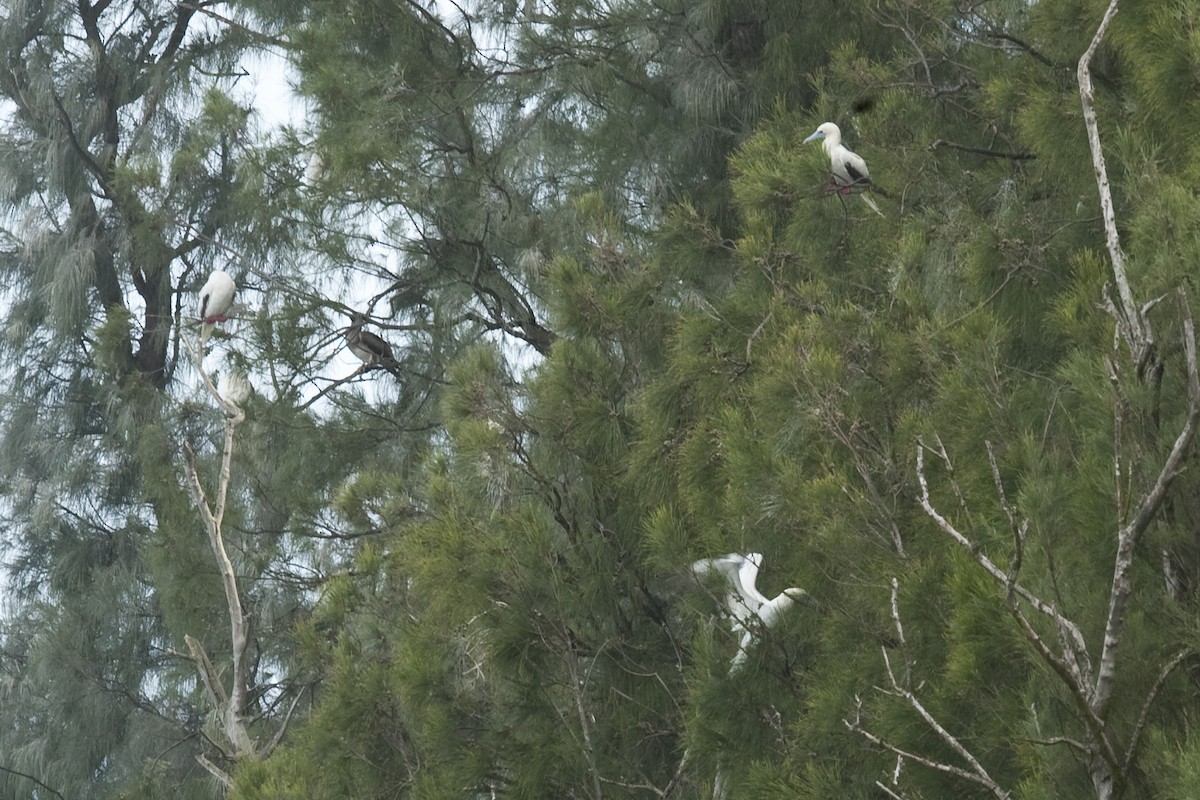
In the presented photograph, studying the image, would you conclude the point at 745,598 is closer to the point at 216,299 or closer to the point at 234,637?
the point at 234,637

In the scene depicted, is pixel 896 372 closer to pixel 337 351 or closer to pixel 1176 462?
pixel 1176 462

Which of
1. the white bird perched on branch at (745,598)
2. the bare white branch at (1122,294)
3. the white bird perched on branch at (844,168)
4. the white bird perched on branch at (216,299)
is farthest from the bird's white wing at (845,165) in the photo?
the white bird perched on branch at (216,299)

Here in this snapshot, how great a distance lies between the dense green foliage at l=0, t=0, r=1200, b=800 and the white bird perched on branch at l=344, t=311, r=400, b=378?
0.09 m

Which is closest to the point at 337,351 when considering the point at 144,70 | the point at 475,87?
the point at 475,87

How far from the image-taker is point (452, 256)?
5.94 m

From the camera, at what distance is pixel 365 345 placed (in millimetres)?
6191

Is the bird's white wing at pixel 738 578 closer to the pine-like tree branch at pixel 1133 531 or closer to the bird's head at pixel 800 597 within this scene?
the bird's head at pixel 800 597

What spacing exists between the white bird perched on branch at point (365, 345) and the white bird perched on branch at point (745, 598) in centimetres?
320

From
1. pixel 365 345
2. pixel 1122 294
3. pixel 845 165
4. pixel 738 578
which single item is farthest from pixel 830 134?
pixel 365 345

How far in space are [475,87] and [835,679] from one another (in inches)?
135

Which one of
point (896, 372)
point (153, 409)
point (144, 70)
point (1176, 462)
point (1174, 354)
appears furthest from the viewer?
point (144, 70)

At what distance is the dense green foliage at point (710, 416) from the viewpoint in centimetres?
221

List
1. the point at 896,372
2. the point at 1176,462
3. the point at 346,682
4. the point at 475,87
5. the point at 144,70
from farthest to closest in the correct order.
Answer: the point at 144,70 < the point at 475,87 < the point at 346,682 < the point at 896,372 < the point at 1176,462

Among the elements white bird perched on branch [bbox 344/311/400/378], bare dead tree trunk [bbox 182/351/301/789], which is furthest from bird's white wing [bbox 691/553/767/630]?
white bird perched on branch [bbox 344/311/400/378]
